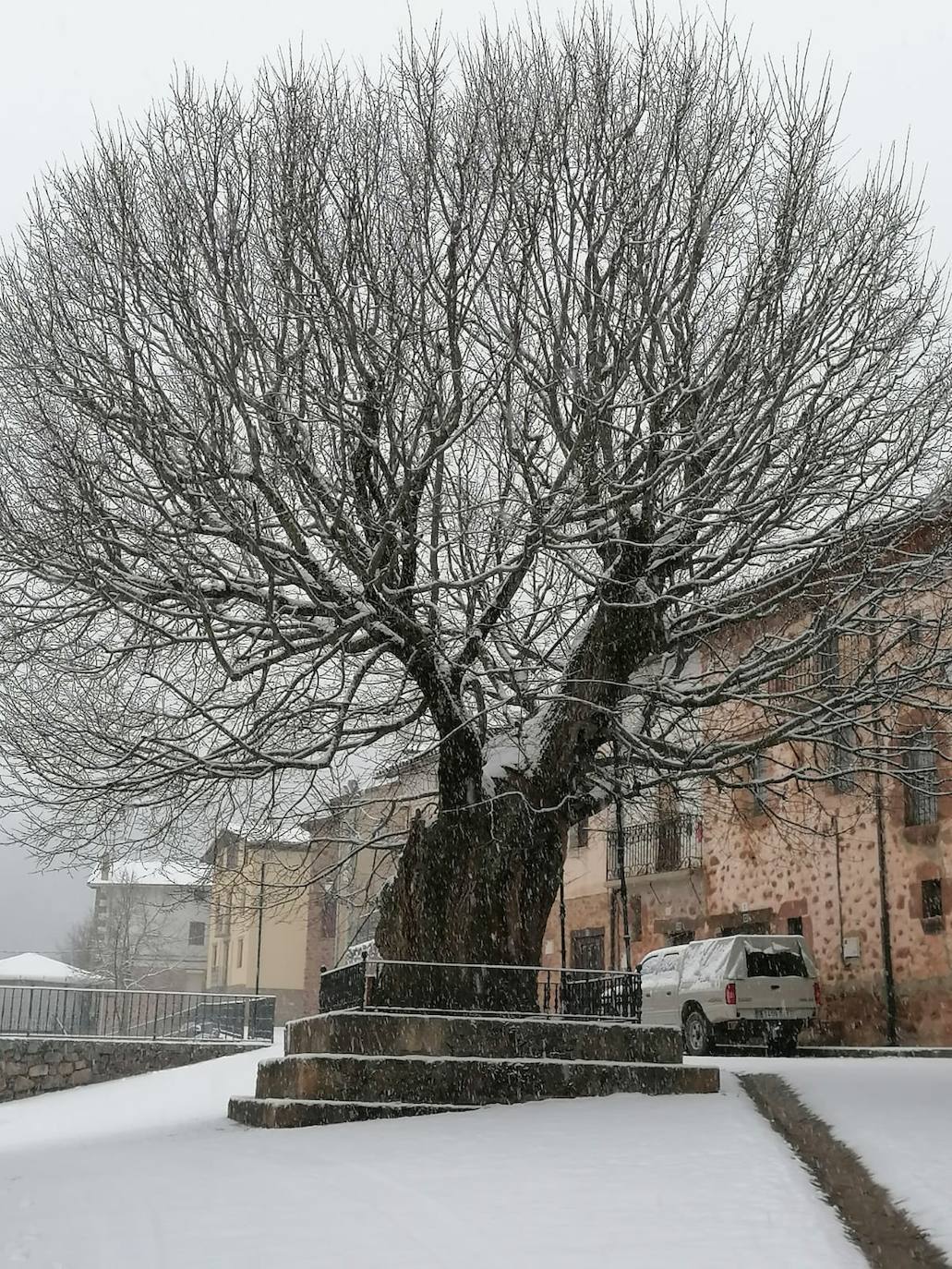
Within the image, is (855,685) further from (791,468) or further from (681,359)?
(681,359)

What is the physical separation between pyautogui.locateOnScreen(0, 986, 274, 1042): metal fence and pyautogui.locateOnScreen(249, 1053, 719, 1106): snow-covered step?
13063 mm

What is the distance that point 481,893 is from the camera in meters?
12.2

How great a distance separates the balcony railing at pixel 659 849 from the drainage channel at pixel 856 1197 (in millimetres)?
17600

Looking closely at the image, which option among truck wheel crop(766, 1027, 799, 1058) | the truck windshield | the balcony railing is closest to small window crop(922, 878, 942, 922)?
the truck windshield

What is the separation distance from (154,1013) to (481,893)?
45.8 ft

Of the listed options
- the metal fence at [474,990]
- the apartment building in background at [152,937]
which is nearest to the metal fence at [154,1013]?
the metal fence at [474,990]

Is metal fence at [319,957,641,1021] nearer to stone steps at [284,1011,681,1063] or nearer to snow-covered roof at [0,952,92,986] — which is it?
stone steps at [284,1011,681,1063]

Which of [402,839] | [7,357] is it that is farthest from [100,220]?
[402,839]

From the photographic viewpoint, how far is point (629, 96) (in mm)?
12648

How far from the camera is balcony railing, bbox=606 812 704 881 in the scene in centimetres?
2877

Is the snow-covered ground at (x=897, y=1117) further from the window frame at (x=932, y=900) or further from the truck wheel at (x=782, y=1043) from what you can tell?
the window frame at (x=932, y=900)

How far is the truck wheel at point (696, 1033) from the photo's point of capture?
788 inches

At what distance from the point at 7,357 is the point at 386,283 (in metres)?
3.83

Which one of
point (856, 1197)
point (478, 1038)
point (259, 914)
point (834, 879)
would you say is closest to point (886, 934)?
point (834, 879)
